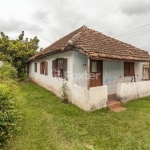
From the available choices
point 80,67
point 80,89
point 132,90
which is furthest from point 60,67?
point 132,90

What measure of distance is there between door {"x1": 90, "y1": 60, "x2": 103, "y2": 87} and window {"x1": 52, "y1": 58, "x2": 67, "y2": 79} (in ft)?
5.44

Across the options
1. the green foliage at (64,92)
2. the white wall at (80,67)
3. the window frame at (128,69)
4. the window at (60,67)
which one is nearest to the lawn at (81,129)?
the green foliage at (64,92)

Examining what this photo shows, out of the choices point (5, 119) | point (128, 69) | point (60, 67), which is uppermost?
point (60, 67)

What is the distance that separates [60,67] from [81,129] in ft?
16.3

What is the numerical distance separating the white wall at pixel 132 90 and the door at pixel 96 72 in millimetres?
1440

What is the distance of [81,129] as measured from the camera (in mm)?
4605

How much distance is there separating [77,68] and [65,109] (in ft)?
7.81

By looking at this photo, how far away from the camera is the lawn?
147 inches

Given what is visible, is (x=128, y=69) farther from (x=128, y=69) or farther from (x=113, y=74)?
(x=113, y=74)

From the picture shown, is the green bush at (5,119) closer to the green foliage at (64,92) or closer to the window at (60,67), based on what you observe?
the green foliage at (64,92)

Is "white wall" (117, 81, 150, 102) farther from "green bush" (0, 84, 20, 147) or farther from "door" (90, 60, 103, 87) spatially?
"green bush" (0, 84, 20, 147)

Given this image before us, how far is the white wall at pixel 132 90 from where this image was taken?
289 inches

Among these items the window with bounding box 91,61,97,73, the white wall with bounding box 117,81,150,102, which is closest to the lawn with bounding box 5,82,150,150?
the white wall with bounding box 117,81,150,102

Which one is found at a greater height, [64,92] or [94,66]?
[94,66]
